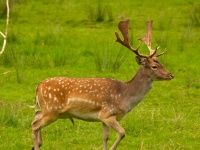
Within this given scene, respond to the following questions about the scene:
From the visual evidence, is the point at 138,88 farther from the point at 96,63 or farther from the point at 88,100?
the point at 96,63

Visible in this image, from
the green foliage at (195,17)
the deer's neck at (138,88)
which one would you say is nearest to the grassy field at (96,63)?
the green foliage at (195,17)

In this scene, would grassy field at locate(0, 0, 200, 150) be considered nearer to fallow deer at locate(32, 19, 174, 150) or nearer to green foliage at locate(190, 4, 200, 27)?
green foliage at locate(190, 4, 200, 27)

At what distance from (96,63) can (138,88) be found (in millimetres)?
3792

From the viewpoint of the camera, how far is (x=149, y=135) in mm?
8406

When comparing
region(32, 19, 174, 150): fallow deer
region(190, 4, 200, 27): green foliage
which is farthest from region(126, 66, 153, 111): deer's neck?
region(190, 4, 200, 27): green foliage

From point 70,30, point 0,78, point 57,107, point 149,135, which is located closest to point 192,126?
point 149,135

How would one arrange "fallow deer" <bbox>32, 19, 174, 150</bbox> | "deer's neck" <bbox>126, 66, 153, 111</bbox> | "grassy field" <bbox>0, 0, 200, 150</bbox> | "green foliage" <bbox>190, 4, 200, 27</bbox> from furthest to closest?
"green foliage" <bbox>190, 4, 200, 27</bbox>, "grassy field" <bbox>0, 0, 200, 150</bbox>, "deer's neck" <bbox>126, 66, 153, 111</bbox>, "fallow deer" <bbox>32, 19, 174, 150</bbox>

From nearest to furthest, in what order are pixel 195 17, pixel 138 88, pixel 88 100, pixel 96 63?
pixel 88 100
pixel 138 88
pixel 96 63
pixel 195 17

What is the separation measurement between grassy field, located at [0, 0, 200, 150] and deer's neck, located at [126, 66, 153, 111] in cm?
65

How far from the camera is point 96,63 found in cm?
1125

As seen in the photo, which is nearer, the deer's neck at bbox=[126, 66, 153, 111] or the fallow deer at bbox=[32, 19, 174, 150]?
the fallow deer at bbox=[32, 19, 174, 150]

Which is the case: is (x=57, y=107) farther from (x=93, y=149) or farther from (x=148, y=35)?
(x=148, y=35)

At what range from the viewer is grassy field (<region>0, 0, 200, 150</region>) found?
8297 millimetres

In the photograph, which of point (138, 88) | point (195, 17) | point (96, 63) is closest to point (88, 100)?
point (138, 88)
